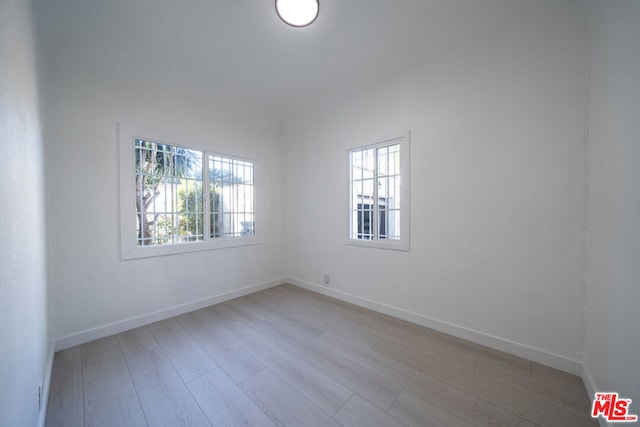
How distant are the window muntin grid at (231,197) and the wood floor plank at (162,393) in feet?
5.24

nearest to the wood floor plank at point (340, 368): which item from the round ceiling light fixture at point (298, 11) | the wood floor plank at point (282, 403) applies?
the wood floor plank at point (282, 403)

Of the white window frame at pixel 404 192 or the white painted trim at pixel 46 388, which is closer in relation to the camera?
the white painted trim at pixel 46 388

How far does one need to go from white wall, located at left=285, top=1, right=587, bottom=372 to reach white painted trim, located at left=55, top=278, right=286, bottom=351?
6.35 ft

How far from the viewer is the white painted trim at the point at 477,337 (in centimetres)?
178

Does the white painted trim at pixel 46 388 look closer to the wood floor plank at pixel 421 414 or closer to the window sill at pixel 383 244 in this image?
the wood floor plank at pixel 421 414

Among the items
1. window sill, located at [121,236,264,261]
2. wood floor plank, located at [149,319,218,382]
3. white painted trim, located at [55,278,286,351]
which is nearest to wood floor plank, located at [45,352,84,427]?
white painted trim, located at [55,278,286,351]

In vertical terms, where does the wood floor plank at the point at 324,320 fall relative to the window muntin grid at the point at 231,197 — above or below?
below

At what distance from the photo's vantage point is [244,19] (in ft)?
6.27

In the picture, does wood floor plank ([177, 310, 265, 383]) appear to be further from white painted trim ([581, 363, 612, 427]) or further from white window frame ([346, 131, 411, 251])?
white painted trim ([581, 363, 612, 427])

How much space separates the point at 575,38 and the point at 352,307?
325cm

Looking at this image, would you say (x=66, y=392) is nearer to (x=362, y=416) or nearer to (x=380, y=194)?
(x=362, y=416)

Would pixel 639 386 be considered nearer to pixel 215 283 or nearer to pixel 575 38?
pixel 575 38

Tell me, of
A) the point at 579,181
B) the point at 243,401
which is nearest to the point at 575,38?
the point at 579,181

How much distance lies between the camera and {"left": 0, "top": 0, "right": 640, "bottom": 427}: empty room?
1.34 m
